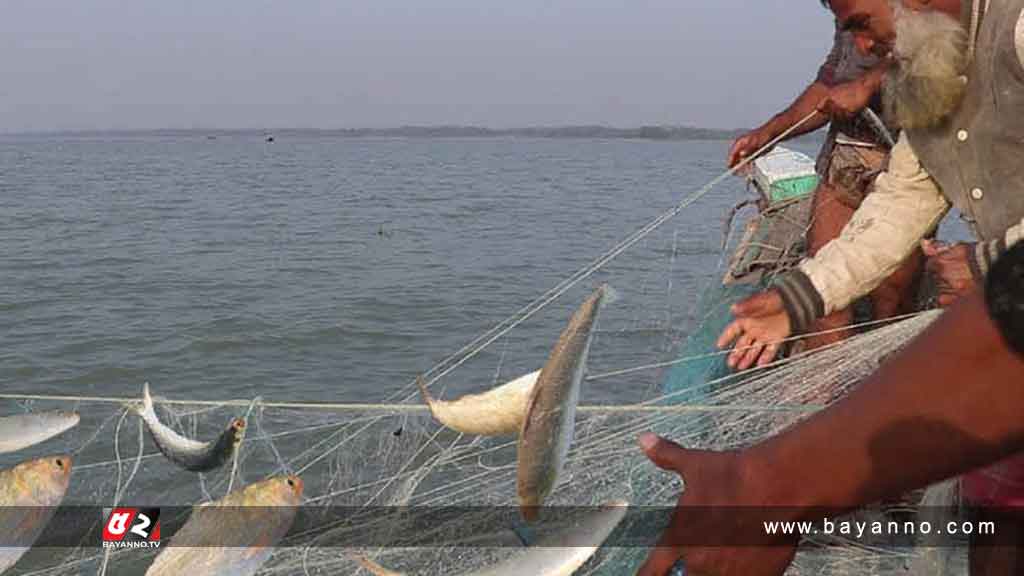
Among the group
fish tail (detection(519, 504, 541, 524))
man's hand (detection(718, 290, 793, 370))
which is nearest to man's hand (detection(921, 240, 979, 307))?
man's hand (detection(718, 290, 793, 370))

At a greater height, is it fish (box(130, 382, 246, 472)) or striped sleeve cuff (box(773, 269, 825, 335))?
striped sleeve cuff (box(773, 269, 825, 335))

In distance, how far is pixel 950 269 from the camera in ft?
11.7

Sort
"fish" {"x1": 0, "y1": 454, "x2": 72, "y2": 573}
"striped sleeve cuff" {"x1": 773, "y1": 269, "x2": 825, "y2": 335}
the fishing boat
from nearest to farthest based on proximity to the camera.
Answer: "striped sleeve cuff" {"x1": 773, "y1": 269, "x2": 825, "y2": 335} < "fish" {"x1": 0, "y1": 454, "x2": 72, "y2": 573} < the fishing boat

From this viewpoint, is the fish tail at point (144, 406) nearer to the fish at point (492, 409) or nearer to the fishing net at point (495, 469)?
the fishing net at point (495, 469)

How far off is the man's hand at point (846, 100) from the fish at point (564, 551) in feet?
9.46

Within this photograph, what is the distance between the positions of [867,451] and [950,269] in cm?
265

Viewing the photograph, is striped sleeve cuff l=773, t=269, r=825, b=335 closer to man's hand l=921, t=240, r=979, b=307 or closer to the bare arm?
man's hand l=921, t=240, r=979, b=307

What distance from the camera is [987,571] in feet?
8.10

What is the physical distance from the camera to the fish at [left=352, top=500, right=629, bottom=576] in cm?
238

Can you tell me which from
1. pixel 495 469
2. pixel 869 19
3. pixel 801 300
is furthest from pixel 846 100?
pixel 495 469

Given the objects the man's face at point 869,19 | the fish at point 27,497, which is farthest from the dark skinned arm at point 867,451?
the fish at point 27,497

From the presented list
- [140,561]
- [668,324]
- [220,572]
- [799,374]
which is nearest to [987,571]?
[799,374]

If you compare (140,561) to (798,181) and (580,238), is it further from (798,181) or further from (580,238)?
(580,238)

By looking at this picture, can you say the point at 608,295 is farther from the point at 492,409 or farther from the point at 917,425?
the point at 917,425
